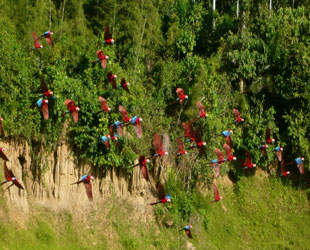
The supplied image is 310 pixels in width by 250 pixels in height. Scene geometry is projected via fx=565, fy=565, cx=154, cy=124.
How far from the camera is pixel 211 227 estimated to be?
22969 millimetres

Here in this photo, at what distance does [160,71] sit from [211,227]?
7160 millimetres

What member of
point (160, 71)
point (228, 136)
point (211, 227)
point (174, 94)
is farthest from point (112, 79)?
point (211, 227)

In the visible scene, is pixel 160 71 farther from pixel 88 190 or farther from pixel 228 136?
pixel 88 190

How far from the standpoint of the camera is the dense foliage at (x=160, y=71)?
20.2 meters

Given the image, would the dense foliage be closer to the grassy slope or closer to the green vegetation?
the green vegetation

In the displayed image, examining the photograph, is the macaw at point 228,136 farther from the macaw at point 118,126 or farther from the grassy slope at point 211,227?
the macaw at point 118,126

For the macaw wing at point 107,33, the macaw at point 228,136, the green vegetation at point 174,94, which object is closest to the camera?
the macaw wing at point 107,33

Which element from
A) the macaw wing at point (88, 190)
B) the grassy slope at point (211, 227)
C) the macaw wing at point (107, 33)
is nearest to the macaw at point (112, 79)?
the macaw wing at point (107, 33)

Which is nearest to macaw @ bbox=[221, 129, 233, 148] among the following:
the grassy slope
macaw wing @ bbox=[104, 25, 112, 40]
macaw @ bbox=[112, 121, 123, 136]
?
the grassy slope

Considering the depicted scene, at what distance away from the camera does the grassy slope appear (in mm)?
19141

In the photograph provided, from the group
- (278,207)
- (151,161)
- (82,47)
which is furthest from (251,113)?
(82,47)

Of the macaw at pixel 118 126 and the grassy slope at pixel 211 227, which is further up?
the macaw at pixel 118 126

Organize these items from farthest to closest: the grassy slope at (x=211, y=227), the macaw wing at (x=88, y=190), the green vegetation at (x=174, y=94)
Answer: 1. the green vegetation at (x=174, y=94)
2. the grassy slope at (x=211, y=227)
3. the macaw wing at (x=88, y=190)

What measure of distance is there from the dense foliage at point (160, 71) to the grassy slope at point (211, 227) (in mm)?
1606
